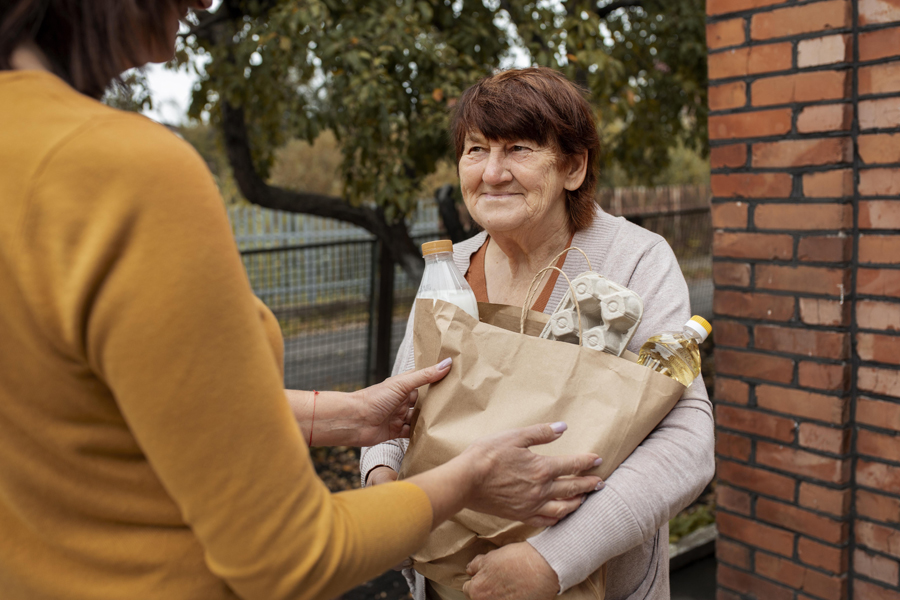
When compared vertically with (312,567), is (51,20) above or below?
above

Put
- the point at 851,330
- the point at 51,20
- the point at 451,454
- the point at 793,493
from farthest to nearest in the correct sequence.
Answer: the point at 793,493 → the point at 851,330 → the point at 451,454 → the point at 51,20

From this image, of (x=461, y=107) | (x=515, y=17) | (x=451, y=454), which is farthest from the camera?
(x=515, y=17)

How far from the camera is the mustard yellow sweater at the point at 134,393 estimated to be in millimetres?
719

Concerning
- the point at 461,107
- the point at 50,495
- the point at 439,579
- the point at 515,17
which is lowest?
the point at 439,579

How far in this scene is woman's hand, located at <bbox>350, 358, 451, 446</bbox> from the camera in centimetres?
150

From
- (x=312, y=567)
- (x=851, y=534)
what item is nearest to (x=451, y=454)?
(x=312, y=567)

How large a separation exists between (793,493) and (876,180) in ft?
3.61

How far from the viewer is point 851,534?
7.65 feet

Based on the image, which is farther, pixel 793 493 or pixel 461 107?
pixel 793 493

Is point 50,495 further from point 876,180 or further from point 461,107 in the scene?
point 876,180

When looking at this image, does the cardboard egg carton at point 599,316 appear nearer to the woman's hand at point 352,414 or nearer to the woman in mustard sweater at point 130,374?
the woman's hand at point 352,414

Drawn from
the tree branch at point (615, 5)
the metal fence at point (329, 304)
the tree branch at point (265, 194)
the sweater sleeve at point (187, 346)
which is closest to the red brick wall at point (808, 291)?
the sweater sleeve at point (187, 346)

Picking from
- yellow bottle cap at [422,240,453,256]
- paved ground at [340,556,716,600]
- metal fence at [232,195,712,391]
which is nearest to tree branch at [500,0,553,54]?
metal fence at [232,195,712,391]

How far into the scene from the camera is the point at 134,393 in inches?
29.2
